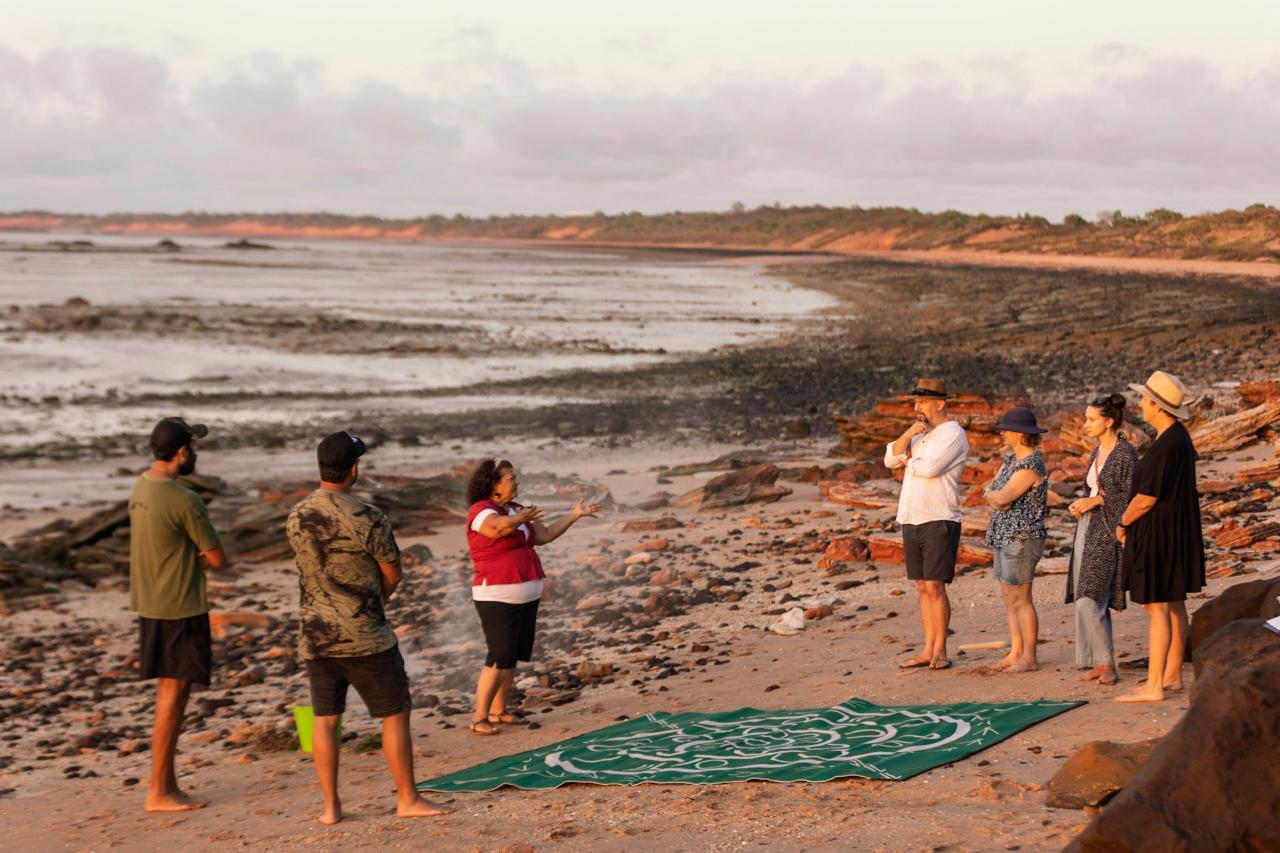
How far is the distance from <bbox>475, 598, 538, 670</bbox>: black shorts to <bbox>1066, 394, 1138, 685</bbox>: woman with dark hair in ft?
10.5

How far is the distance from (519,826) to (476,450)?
54.7ft

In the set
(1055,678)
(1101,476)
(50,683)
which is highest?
(1101,476)

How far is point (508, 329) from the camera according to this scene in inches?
1804

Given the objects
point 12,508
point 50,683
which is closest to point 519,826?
point 50,683

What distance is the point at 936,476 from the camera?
8734mm

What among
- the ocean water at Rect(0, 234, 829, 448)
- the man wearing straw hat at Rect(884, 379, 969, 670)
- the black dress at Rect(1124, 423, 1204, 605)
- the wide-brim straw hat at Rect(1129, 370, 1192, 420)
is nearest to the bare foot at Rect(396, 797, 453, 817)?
the man wearing straw hat at Rect(884, 379, 969, 670)

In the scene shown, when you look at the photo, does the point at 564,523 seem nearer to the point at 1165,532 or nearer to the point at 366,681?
the point at 366,681

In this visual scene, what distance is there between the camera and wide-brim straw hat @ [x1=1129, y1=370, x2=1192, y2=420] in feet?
24.3

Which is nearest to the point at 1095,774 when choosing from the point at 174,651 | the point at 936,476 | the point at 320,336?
the point at 936,476

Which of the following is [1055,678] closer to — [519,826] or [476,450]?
[519,826]

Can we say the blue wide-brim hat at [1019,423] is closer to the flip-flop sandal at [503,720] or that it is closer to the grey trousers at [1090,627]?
the grey trousers at [1090,627]

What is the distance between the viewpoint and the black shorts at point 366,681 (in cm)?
671

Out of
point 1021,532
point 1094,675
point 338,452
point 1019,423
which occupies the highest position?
point 338,452

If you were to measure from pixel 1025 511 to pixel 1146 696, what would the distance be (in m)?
1.48
